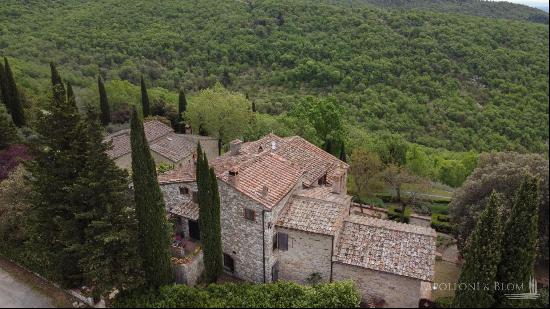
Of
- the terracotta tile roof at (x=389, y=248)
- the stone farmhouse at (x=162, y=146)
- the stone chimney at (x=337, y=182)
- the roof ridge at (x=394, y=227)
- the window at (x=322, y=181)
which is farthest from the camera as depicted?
the stone farmhouse at (x=162, y=146)

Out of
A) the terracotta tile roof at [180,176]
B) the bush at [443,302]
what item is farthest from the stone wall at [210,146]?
the bush at [443,302]

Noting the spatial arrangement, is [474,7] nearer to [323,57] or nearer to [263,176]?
[323,57]

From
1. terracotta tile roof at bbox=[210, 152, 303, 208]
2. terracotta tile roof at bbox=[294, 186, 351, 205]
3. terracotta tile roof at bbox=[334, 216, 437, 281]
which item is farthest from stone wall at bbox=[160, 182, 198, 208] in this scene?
terracotta tile roof at bbox=[334, 216, 437, 281]

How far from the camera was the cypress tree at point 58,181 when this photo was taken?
20.7 m

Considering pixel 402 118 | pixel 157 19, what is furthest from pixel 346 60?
pixel 157 19

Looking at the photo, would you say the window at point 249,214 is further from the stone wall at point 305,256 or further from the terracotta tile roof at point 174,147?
the terracotta tile roof at point 174,147

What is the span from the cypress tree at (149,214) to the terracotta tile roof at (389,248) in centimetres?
863

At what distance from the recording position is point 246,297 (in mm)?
19531

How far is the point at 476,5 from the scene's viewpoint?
85.5 metres

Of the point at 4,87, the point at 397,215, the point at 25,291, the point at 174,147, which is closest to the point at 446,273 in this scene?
the point at 397,215

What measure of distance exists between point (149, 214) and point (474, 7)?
84067 mm

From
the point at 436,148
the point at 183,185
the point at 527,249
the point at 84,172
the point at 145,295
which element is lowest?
the point at 436,148

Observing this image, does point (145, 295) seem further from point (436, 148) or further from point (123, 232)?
point (436, 148)

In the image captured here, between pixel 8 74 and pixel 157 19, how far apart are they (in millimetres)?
37828
